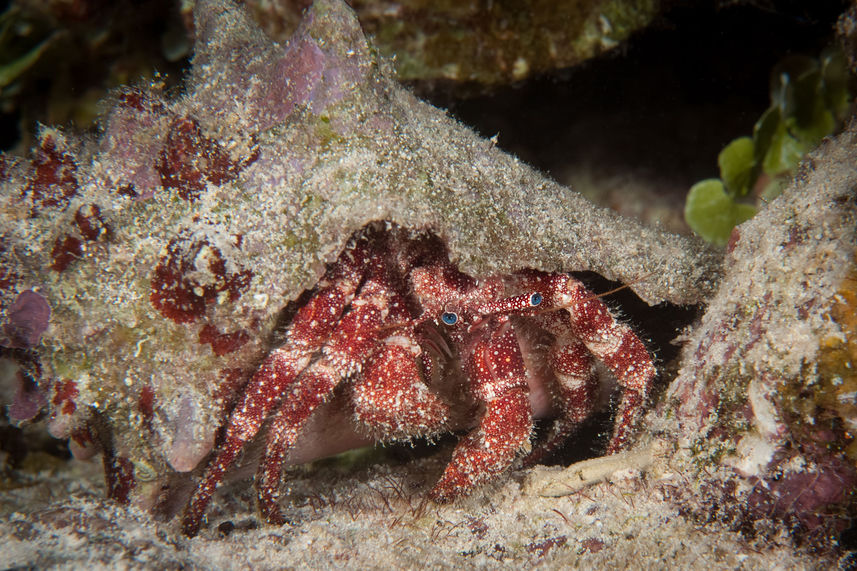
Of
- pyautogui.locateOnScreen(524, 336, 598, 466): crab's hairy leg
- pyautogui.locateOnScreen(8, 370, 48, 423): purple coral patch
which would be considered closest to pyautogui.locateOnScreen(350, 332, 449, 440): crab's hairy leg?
pyautogui.locateOnScreen(524, 336, 598, 466): crab's hairy leg

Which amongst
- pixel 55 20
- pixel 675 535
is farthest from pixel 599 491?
pixel 55 20

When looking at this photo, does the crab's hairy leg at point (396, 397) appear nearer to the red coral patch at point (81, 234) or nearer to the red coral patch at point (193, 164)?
the red coral patch at point (193, 164)

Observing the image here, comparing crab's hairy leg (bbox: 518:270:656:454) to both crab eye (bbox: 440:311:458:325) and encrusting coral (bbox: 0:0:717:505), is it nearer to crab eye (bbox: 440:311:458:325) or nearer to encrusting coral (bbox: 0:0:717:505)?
encrusting coral (bbox: 0:0:717:505)

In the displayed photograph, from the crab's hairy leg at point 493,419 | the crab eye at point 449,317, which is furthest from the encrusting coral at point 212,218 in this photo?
the crab's hairy leg at point 493,419

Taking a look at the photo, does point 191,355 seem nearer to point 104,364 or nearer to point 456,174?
point 104,364

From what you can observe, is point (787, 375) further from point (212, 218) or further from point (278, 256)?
point (212, 218)

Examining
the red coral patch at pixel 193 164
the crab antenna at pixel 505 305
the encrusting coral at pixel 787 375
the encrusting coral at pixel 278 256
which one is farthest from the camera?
the crab antenna at pixel 505 305

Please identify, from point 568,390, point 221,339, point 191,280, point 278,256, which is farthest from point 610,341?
point 191,280
